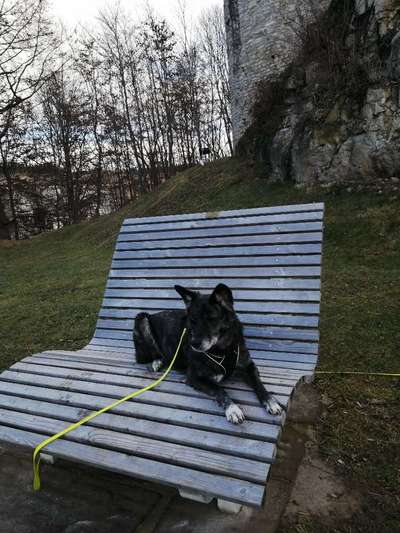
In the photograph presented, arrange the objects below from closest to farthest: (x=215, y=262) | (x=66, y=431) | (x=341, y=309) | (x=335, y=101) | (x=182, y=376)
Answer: (x=66, y=431), (x=182, y=376), (x=215, y=262), (x=341, y=309), (x=335, y=101)

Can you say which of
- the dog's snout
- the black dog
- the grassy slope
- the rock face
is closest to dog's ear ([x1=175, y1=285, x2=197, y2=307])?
the black dog

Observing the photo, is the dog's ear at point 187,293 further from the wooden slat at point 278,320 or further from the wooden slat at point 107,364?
the wooden slat at point 278,320

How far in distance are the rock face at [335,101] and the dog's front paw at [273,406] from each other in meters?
9.18

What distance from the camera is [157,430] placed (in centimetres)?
207

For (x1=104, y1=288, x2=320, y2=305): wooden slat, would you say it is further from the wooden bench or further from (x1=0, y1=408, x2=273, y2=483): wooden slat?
(x1=0, y1=408, x2=273, y2=483): wooden slat

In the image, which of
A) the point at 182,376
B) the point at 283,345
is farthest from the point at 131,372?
the point at 283,345

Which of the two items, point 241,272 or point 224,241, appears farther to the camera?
point 224,241

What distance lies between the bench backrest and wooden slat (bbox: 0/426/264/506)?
1.14 m

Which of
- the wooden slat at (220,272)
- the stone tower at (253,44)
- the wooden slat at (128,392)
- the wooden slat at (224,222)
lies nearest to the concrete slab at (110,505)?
the wooden slat at (128,392)

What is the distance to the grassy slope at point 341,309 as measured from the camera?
268cm

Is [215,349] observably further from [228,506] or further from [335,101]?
[335,101]

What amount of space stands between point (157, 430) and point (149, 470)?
0.23m

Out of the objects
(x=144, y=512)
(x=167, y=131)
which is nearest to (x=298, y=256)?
(x=144, y=512)

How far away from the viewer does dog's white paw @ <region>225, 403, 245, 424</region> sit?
2051 millimetres
